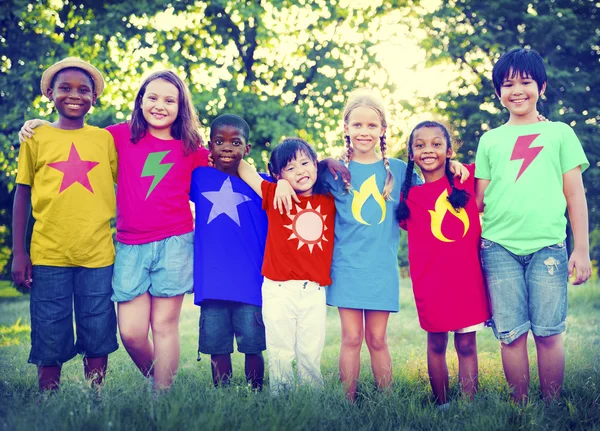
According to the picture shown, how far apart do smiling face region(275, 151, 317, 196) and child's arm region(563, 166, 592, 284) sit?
1589 millimetres

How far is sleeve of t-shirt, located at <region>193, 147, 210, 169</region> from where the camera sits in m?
3.68

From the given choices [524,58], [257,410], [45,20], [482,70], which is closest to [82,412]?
[257,410]

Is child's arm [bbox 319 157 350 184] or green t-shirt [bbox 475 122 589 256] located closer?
green t-shirt [bbox 475 122 589 256]

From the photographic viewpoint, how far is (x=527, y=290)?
3289mm

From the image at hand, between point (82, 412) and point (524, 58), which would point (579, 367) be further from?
point (82, 412)

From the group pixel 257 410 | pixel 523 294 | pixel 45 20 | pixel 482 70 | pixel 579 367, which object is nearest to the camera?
pixel 257 410

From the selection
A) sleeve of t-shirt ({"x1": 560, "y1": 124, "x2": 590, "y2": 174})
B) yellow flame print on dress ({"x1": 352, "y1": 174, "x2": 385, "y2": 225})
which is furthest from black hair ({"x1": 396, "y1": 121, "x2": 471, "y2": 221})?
sleeve of t-shirt ({"x1": 560, "y1": 124, "x2": 590, "y2": 174})

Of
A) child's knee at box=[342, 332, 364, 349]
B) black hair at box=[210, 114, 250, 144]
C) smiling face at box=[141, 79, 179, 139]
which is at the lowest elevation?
child's knee at box=[342, 332, 364, 349]

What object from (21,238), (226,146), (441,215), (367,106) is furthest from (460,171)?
(21,238)

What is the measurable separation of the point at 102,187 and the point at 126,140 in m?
0.37

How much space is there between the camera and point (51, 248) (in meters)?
3.36

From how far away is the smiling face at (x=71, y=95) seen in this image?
3506mm

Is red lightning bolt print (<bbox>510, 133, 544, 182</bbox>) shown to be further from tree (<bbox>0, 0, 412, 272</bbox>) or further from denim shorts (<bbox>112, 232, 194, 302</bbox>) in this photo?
tree (<bbox>0, 0, 412, 272</bbox>)

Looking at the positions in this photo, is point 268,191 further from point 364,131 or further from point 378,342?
point 378,342
